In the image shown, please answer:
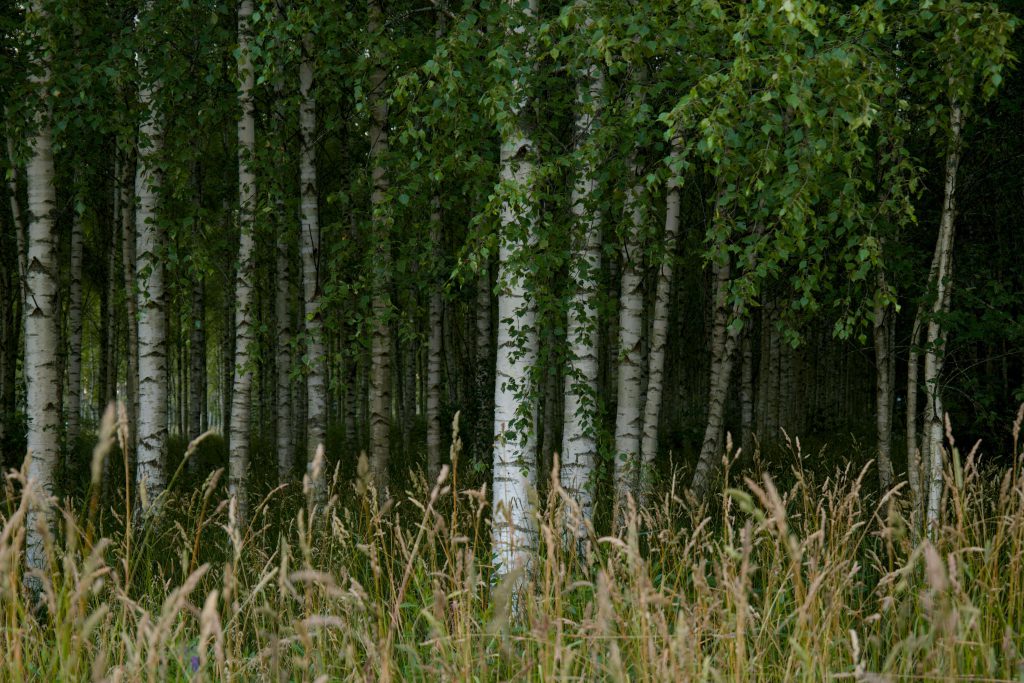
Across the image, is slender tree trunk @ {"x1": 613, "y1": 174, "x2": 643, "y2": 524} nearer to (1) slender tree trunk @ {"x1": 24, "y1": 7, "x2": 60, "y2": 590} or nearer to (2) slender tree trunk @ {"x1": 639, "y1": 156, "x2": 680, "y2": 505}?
(2) slender tree trunk @ {"x1": 639, "y1": 156, "x2": 680, "y2": 505}

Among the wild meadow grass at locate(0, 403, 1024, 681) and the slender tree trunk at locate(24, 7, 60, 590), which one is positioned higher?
the slender tree trunk at locate(24, 7, 60, 590)

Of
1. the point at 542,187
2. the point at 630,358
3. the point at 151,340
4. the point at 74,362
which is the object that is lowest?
the point at 74,362

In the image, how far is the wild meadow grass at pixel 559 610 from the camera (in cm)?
171

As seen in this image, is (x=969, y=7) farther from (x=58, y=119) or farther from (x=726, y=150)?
(x=58, y=119)

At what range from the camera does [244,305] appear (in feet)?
23.5

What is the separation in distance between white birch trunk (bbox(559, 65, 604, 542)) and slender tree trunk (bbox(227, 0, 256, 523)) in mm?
3263

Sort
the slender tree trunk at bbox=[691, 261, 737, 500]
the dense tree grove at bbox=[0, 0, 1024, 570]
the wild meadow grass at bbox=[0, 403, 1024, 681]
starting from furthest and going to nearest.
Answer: the slender tree trunk at bbox=[691, 261, 737, 500], the dense tree grove at bbox=[0, 0, 1024, 570], the wild meadow grass at bbox=[0, 403, 1024, 681]

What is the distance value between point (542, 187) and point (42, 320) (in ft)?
12.9

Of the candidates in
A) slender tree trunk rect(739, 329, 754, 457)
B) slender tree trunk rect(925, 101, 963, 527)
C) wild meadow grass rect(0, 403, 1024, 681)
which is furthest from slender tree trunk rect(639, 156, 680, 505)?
slender tree trunk rect(739, 329, 754, 457)

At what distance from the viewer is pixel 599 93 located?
5.18 meters

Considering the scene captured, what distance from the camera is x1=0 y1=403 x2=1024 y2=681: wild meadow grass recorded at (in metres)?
1.71

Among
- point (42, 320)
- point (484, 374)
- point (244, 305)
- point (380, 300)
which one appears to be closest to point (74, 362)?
point (244, 305)

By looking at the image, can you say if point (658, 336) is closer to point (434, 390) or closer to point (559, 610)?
point (434, 390)

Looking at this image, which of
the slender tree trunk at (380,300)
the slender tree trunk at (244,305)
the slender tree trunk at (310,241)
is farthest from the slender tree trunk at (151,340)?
the slender tree trunk at (380,300)
